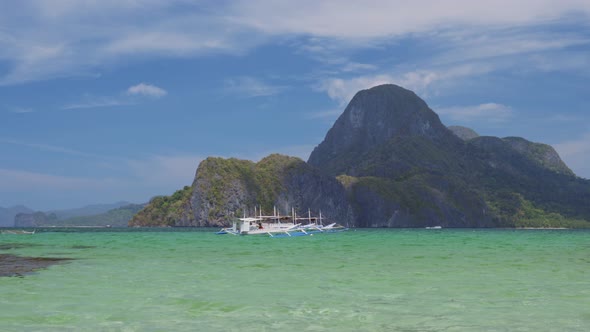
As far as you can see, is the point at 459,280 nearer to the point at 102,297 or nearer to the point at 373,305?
the point at 373,305

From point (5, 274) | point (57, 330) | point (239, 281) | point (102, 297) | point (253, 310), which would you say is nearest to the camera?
point (57, 330)

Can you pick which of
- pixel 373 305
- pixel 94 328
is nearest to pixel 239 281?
pixel 373 305

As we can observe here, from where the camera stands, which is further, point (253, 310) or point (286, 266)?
point (286, 266)

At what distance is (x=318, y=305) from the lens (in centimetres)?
2089

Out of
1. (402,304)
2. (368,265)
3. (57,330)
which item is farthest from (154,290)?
(368,265)

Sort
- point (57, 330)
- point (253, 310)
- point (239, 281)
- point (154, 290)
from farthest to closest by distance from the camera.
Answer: point (239, 281) → point (154, 290) → point (253, 310) → point (57, 330)

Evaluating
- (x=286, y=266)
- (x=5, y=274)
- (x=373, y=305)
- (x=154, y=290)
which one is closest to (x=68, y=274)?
(x=5, y=274)

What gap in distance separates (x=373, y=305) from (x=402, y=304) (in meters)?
1.09

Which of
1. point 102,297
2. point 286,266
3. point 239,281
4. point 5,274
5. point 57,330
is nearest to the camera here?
point 57,330

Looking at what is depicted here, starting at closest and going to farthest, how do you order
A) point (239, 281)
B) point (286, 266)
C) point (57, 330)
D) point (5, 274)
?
point (57, 330) < point (239, 281) < point (5, 274) < point (286, 266)

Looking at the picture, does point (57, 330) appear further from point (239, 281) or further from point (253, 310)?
point (239, 281)

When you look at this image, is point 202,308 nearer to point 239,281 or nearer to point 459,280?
point 239,281

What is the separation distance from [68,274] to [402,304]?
20.2m

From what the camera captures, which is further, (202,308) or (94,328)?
(202,308)
